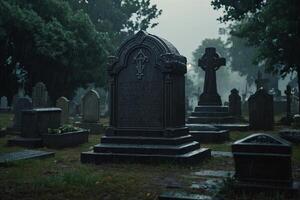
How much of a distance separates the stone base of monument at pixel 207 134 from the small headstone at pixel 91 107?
568cm

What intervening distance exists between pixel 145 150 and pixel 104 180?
2.52 m

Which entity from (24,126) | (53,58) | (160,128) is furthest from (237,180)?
(53,58)

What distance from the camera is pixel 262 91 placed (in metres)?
18.3

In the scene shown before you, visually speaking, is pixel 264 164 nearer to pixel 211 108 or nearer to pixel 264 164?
pixel 264 164

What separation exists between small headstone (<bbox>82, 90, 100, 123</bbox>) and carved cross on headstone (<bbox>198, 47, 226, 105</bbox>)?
5527mm

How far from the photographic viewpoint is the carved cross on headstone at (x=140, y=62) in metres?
9.86

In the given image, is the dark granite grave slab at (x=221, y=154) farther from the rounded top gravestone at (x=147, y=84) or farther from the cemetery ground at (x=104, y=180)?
the rounded top gravestone at (x=147, y=84)

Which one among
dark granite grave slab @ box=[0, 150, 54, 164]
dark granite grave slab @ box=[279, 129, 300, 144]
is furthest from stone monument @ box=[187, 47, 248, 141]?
dark granite grave slab @ box=[0, 150, 54, 164]

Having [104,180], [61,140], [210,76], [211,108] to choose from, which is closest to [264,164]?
[104,180]

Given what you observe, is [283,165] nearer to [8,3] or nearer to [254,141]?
[254,141]

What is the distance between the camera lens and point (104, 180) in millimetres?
6875

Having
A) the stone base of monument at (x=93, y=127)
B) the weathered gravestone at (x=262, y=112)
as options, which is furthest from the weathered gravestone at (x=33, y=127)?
the weathered gravestone at (x=262, y=112)

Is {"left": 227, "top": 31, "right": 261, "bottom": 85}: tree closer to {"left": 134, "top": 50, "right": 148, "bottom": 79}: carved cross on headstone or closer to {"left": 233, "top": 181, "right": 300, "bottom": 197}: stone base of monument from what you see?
{"left": 134, "top": 50, "right": 148, "bottom": 79}: carved cross on headstone

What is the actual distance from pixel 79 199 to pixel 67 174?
53.4 inches
